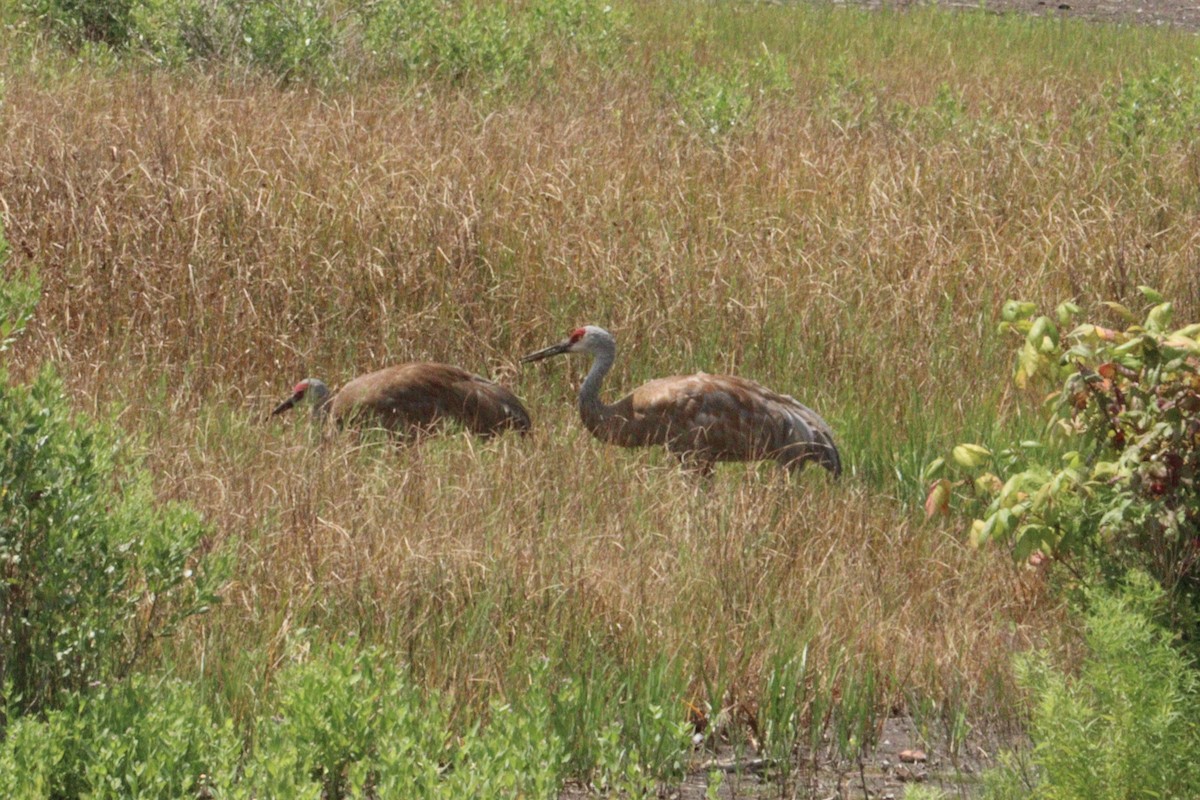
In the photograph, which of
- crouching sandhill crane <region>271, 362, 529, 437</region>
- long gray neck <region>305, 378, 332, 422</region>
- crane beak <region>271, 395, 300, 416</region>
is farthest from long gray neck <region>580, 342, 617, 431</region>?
crane beak <region>271, 395, 300, 416</region>

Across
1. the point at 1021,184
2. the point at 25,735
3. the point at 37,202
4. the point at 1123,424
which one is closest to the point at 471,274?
the point at 37,202

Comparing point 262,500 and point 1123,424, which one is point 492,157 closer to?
point 262,500

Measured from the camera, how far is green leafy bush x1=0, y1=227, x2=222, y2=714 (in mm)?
3840

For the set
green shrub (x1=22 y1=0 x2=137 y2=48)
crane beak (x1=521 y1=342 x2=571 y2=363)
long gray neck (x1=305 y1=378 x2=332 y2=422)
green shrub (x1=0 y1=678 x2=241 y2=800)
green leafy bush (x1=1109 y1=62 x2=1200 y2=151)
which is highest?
green shrub (x1=0 y1=678 x2=241 y2=800)

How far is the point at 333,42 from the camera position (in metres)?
12.1

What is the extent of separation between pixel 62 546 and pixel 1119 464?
8.96ft

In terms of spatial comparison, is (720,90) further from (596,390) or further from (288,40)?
(596,390)

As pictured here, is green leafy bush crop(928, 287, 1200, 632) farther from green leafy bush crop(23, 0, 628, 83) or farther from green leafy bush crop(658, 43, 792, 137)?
green leafy bush crop(23, 0, 628, 83)

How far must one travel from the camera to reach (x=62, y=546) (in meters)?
3.87

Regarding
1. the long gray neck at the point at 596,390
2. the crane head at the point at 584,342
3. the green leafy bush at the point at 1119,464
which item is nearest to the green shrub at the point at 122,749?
the green leafy bush at the point at 1119,464

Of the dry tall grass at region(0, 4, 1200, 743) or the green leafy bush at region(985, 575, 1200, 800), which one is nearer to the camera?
the green leafy bush at region(985, 575, 1200, 800)

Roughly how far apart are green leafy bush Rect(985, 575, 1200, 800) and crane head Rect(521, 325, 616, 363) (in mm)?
3827

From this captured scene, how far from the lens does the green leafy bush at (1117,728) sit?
3592mm

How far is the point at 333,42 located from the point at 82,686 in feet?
28.7
